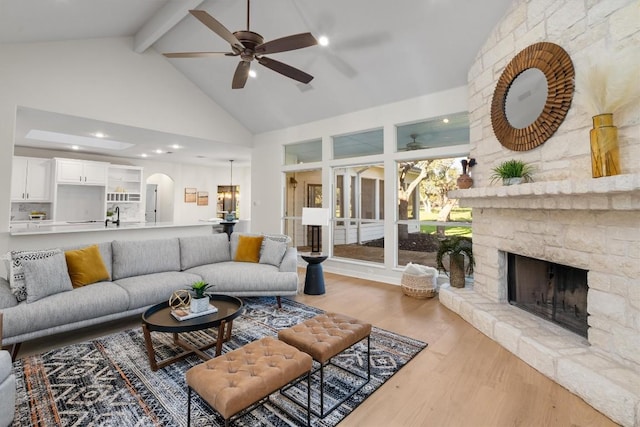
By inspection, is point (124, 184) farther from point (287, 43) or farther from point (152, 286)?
point (287, 43)

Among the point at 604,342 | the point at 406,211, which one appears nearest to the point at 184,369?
the point at 604,342

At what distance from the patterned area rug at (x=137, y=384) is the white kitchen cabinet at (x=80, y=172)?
645 centimetres

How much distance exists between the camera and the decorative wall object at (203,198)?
10.5m

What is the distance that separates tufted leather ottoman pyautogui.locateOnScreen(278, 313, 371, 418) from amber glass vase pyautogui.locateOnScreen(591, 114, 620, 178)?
2093 millimetres

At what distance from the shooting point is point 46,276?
2.86 meters

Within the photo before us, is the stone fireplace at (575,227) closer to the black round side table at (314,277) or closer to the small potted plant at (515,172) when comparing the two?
the small potted plant at (515,172)

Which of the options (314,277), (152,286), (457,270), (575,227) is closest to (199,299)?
(152,286)

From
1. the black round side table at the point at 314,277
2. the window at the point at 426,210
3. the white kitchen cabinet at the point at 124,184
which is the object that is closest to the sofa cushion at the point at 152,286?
the black round side table at the point at 314,277

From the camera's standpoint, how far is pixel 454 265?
406 cm

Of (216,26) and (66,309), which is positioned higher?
(216,26)

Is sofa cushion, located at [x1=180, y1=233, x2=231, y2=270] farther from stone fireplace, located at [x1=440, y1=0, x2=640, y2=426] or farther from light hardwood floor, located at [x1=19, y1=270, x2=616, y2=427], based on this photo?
stone fireplace, located at [x1=440, y1=0, x2=640, y2=426]

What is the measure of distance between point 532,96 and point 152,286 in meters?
4.43

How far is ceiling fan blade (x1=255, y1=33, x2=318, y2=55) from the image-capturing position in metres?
2.93

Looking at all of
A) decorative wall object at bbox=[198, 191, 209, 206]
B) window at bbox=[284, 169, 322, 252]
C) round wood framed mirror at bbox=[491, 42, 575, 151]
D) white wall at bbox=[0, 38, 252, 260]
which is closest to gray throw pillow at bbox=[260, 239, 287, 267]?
window at bbox=[284, 169, 322, 252]
